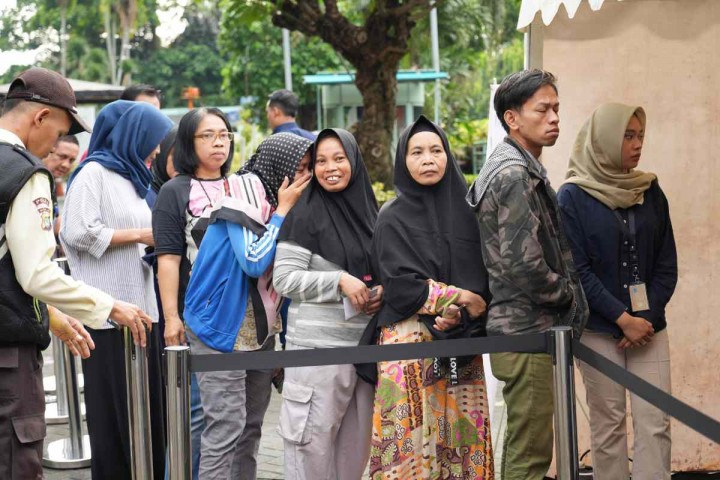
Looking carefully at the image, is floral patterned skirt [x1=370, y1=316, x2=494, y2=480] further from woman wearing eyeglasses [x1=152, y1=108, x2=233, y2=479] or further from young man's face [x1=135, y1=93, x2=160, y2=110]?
young man's face [x1=135, y1=93, x2=160, y2=110]

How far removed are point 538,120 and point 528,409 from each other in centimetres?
120

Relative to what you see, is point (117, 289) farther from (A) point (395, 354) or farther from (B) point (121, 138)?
(A) point (395, 354)

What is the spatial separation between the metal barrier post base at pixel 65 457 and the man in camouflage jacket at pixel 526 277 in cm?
325

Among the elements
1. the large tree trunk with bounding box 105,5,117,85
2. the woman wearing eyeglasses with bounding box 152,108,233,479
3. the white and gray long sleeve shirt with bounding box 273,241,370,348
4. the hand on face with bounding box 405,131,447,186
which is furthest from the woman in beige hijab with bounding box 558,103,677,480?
the large tree trunk with bounding box 105,5,117,85

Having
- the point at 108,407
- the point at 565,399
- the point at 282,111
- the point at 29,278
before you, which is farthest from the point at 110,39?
the point at 565,399

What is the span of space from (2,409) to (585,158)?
9.18 feet

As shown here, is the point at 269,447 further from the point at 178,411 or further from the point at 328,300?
the point at 178,411

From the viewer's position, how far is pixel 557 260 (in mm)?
4156

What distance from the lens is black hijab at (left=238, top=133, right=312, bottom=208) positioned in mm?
4648

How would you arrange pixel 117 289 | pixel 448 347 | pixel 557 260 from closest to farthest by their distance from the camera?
pixel 448 347
pixel 557 260
pixel 117 289

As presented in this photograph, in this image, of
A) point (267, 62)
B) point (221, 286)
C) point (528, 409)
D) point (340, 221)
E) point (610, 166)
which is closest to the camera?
point (528, 409)

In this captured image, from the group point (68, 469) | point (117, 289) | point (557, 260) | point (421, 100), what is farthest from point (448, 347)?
point (421, 100)

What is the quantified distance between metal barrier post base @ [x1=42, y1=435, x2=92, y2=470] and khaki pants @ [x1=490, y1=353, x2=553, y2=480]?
10.9 ft

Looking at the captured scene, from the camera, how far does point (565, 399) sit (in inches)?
151
